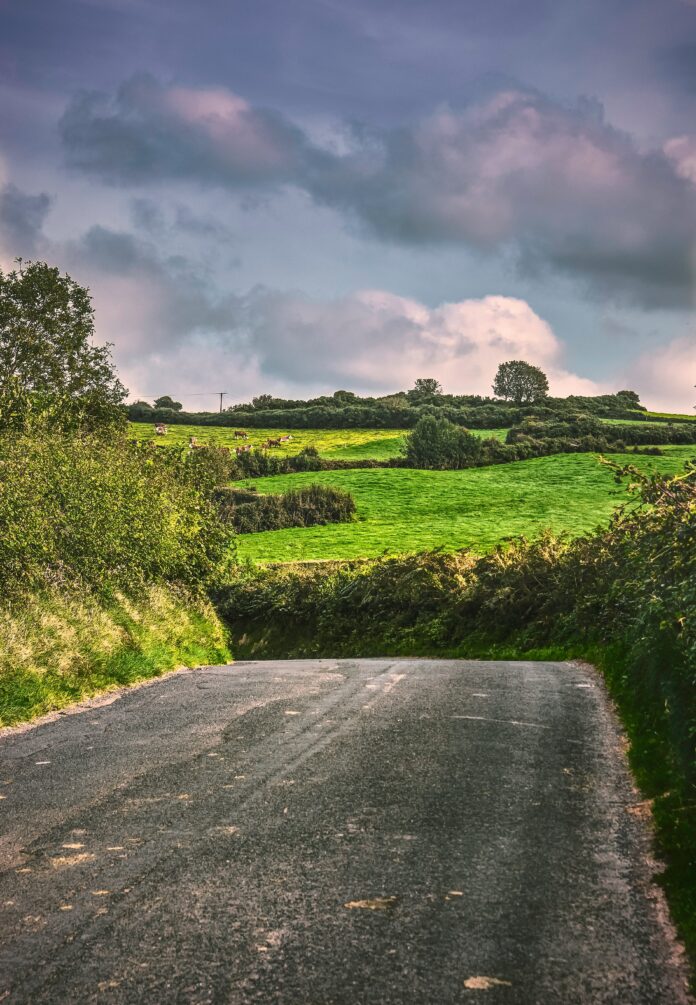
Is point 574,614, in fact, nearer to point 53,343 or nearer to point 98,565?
point 98,565

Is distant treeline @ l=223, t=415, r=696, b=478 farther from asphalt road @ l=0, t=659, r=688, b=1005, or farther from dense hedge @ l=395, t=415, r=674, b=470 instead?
asphalt road @ l=0, t=659, r=688, b=1005

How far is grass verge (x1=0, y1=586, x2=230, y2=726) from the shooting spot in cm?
1258

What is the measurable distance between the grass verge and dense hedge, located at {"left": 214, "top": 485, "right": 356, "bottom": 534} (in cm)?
3918

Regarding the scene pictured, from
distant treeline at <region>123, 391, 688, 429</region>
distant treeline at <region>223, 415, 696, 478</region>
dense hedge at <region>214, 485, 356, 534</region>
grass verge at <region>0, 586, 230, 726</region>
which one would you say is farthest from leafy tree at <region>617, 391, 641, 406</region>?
grass verge at <region>0, 586, 230, 726</region>

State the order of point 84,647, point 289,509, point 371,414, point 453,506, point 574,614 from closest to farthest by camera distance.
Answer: point 84,647, point 574,614, point 289,509, point 453,506, point 371,414

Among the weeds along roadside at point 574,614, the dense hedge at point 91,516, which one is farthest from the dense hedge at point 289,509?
the dense hedge at point 91,516

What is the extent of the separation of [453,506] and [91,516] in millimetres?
47720

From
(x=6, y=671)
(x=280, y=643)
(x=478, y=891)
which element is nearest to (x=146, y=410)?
(x=280, y=643)

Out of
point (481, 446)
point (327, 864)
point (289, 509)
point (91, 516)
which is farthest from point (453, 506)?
point (327, 864)

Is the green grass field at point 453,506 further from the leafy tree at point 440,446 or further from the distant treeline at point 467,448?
the leafy tree at point 440,446

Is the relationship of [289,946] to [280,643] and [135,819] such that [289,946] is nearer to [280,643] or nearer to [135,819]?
[135,819]

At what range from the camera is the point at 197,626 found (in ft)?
74.9

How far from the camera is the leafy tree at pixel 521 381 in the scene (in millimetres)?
153250

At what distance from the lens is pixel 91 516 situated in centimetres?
2245
